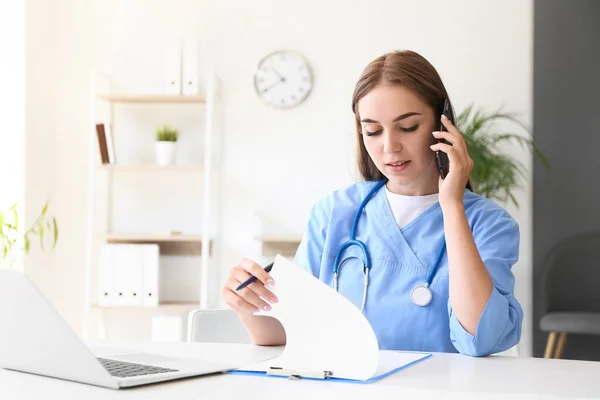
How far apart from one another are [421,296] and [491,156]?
90.5 inches

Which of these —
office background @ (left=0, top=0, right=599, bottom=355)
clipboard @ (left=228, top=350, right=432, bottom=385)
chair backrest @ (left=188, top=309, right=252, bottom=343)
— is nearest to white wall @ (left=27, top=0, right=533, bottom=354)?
office background @ (left=0, top=0, right=599, bottom=355)

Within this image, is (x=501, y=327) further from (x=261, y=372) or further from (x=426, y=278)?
(x=261, y=372)

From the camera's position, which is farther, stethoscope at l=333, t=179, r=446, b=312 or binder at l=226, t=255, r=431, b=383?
stethoscope at l=333, t=179, r=446, b=312

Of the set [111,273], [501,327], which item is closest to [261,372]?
[501,327]

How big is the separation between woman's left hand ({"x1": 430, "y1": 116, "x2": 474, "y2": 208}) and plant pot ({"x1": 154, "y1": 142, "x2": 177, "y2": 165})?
2.59 m

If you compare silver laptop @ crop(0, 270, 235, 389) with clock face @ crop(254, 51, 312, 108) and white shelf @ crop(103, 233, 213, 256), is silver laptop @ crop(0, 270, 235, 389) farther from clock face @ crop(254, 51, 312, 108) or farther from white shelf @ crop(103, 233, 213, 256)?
clock face @ crop(254, 51, 312, 108)

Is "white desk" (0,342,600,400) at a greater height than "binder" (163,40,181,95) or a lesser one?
lesser

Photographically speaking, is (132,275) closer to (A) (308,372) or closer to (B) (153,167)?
(B) (153,167)

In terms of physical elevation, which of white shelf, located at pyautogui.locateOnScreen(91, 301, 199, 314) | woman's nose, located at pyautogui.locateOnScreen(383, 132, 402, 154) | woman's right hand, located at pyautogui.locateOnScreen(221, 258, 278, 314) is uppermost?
woman's nose, located at pyautogui.locateOnScreen(383, 132, 402, 154)

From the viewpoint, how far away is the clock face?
4.10 meters

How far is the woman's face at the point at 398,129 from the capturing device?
1.64 m

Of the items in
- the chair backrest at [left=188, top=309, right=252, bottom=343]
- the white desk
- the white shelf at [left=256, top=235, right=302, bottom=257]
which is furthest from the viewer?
the white shelf at [left=256, top=235, right=302, bottom=257]

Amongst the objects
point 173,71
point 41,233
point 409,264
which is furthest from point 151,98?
point 409,264

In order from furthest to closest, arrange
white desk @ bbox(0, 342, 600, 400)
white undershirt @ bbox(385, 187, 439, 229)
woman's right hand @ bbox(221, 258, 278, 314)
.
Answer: white undershirt @ bbox(385, 187, 439, 229) < woman's right hand @ bbox(221, 258, 278, 314) < white desk @ bbox(0, 342, 600, 400)
